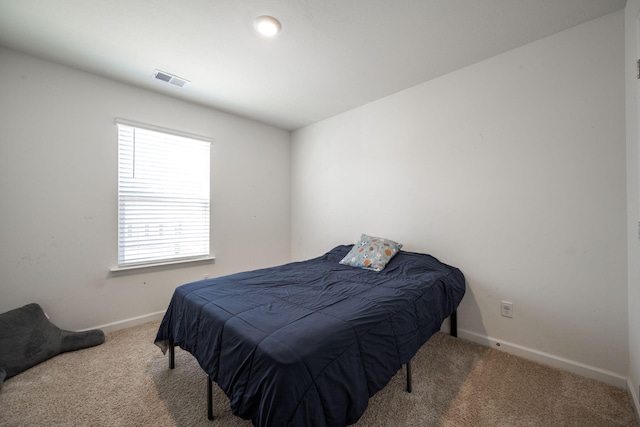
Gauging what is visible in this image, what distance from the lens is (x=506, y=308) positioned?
2107mm

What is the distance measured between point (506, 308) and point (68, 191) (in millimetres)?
3896

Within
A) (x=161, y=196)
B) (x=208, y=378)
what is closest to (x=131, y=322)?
(x=161, y=196)

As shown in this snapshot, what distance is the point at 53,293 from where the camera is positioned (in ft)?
7.30

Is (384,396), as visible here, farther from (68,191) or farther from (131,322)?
(68,191)

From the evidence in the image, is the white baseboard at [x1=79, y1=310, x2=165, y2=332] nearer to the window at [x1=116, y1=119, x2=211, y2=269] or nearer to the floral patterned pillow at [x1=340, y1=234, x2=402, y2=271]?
the window at [x1=116, y1=119, x2=211, y2=269]

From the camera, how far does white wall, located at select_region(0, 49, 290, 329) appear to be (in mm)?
2078

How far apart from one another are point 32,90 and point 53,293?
1.72m

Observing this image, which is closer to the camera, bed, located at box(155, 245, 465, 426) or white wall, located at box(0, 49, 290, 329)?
bed, located at box(155, 245, 465, 426)

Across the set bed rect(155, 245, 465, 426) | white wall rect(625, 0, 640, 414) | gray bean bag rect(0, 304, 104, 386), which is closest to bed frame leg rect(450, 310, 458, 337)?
bed rect(155, 245, 465, 426)

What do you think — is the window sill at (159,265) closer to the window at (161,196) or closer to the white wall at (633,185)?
the window at (161,196)

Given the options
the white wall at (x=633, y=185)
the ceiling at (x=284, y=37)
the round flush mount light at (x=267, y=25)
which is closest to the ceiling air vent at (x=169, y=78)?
the ceiling at (x=284, y=37)

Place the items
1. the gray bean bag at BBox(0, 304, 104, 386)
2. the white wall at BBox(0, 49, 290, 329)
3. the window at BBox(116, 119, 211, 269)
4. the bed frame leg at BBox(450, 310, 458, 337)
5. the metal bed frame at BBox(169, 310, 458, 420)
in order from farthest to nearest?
the window at BBox(116, 119, 211, 269)
the bed frame leg at BBox(450, 310, 458, 337)
the white wall at BBox(0, 49, 290, 329)
the gray bean bag at BBox(0, 304, 104, 386)
the metal bed frame at BBox(169, 310, 458, 420)

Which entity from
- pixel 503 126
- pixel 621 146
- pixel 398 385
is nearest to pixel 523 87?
pixel 503 126

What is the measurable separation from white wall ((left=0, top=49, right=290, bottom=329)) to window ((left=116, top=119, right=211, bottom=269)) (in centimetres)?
9
